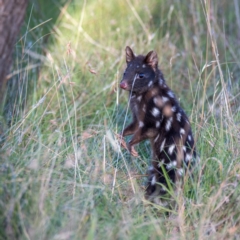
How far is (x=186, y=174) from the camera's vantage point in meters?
4.40

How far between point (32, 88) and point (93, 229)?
319 cm

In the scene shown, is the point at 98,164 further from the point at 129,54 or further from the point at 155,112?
the point at 129,54

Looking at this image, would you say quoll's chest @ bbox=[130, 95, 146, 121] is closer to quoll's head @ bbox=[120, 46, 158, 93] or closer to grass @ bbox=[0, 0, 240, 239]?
quoll's head @ bbox=[120, 46, 158, 93]

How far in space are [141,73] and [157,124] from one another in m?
0.52

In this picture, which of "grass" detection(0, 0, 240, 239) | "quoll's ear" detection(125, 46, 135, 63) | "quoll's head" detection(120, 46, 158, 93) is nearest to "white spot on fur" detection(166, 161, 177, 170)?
"grass" detection(0, 0, 240, 239)

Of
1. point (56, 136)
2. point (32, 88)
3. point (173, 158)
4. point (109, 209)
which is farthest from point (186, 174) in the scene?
point (32, 88)

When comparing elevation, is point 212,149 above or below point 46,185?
below

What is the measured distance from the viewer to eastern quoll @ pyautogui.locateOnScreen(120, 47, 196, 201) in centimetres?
466

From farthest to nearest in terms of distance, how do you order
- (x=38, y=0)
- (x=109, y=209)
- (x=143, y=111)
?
(x=38, y=0)
(x=143, y=111)
(x=109, y=209)

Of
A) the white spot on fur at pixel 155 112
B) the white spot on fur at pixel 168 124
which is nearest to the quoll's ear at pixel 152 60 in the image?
the white spot on fur at pixel 155 112

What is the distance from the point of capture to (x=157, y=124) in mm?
4875

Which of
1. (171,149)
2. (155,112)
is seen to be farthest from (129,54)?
(171,149)

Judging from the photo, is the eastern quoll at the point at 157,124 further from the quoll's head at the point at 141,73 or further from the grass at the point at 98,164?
the grass at the point at 98,164

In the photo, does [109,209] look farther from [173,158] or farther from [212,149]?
[212,149]
